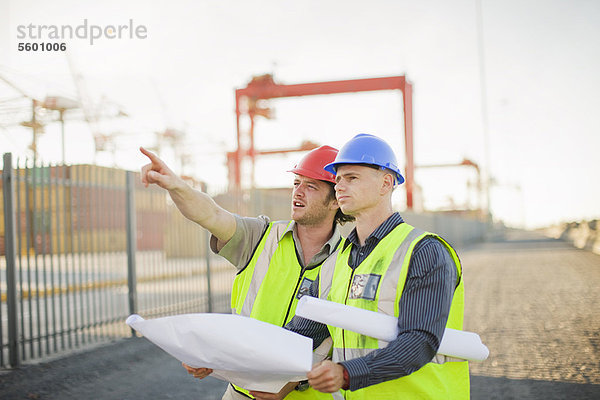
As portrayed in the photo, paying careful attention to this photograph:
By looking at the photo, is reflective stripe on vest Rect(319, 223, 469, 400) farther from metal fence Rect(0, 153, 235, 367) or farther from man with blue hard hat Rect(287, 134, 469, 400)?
metal fence Rect(0, 153, 235, 367)

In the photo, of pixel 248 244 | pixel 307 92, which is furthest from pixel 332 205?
pixel 307 92

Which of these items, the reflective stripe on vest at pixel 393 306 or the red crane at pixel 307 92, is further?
the red crane at pixel 307 92

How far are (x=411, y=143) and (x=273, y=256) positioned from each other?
19766 millimetres

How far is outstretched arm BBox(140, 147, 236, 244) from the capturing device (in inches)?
94.9

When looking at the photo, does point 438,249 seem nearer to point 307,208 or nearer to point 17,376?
point 307,208

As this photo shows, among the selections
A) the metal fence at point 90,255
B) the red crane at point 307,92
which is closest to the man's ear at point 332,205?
the metal fence at point 90,255

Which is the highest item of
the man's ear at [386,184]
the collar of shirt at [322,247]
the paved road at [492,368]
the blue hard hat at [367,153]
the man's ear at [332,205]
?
the blue hard hat at [367,153]

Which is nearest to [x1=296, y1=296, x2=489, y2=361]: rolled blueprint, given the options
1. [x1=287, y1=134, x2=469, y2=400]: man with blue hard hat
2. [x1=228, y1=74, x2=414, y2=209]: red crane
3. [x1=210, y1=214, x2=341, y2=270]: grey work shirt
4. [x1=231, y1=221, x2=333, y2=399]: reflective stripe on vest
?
[x1=287, y1=134, x2=469, y2=400]: man with blue hard hat

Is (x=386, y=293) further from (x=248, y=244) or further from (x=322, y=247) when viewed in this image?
(x=248, y=244)

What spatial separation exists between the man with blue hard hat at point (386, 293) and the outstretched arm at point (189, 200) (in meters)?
0.60

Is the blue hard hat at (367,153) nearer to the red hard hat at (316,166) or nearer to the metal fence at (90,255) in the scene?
the red hard hat at (316,166)

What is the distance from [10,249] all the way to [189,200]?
4.32 meters

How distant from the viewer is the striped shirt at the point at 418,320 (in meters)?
1.88

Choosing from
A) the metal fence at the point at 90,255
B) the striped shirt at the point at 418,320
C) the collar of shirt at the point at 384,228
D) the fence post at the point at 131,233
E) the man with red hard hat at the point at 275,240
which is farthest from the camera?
the fence post at the point at 131,233
